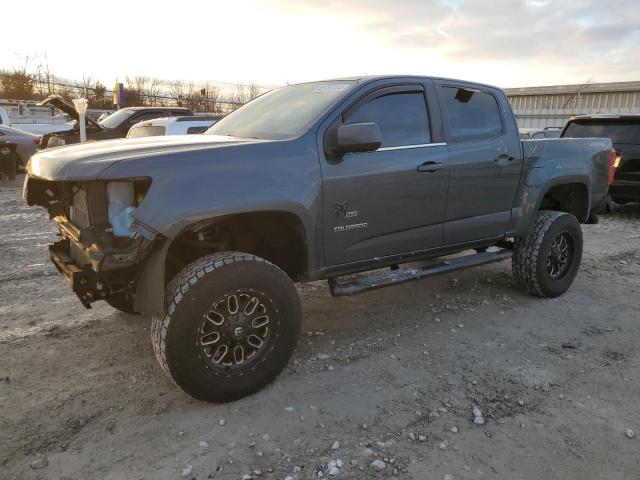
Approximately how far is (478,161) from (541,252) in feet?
4.04

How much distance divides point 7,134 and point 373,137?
1240 cm

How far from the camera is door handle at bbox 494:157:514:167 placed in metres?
4.44

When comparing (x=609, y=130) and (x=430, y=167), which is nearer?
(x=430, y=167)

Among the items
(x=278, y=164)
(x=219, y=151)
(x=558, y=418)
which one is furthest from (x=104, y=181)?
(x=558, y=418)

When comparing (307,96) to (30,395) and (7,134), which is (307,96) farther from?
(7,134)

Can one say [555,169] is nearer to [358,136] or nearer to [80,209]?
[358,136]

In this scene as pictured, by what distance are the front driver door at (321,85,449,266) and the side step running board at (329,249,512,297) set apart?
0.18 metres

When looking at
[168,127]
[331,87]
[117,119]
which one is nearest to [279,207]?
[331,87]

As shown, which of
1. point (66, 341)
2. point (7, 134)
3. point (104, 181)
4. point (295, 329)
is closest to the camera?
point (104, 181)

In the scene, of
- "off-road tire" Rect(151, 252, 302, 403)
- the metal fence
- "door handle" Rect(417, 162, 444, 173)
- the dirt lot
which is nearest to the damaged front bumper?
"off-road tire" Rect(151, 252, 302, 403)

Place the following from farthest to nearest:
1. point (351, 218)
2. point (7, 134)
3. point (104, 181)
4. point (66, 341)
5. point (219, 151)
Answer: point (7, 134), point (66, 341), point (351, 218), point (219, 151), point (104, 181)

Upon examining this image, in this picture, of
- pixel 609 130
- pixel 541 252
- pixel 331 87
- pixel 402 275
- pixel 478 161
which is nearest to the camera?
pixel 331 87

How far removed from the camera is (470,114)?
14.3 feet

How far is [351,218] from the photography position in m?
3.51
